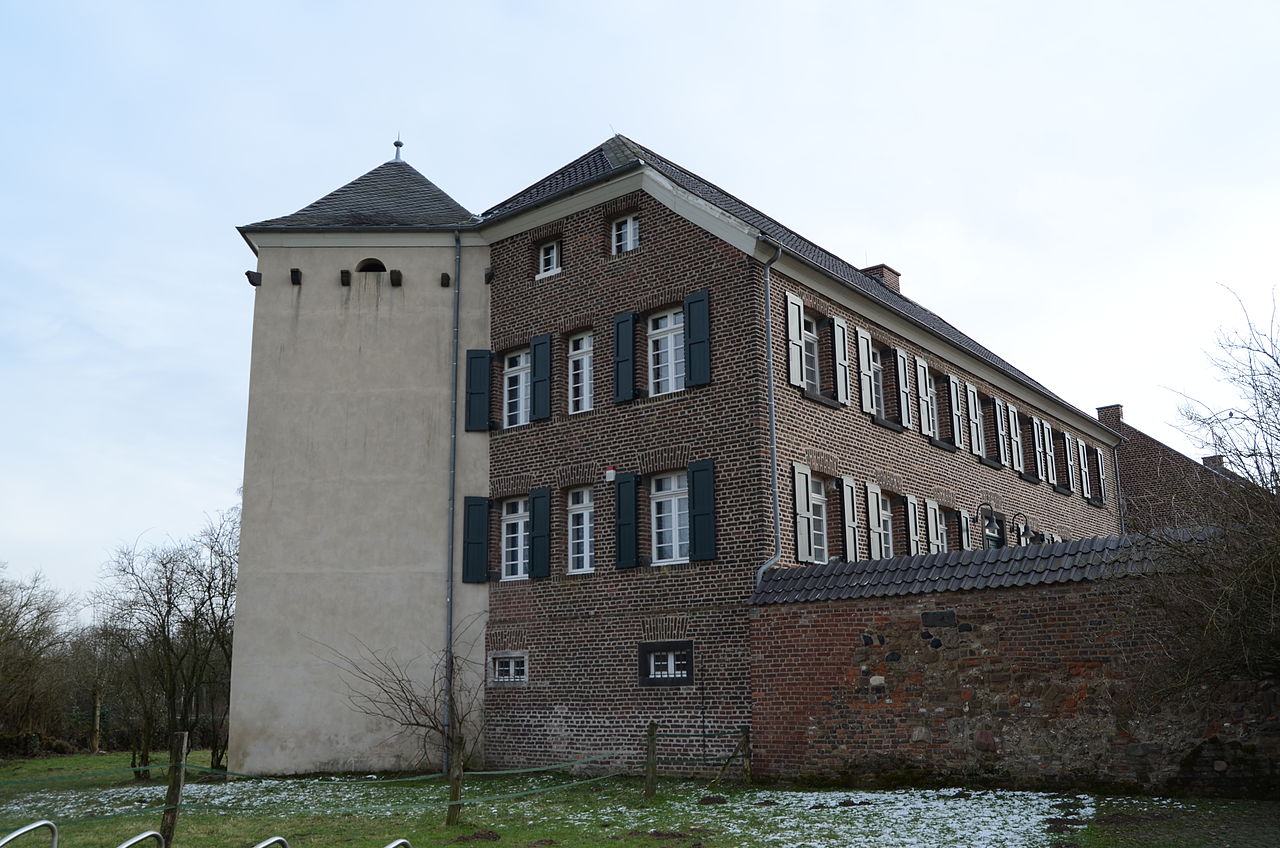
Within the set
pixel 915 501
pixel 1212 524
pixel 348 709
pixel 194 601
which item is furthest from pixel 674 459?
pixel 194 601

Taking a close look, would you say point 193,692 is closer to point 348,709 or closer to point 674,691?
point 348,709

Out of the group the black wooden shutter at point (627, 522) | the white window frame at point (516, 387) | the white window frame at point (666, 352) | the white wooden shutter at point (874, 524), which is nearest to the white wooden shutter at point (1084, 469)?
the white wooden shutter at point (874, 524)

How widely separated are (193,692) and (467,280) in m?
11.0

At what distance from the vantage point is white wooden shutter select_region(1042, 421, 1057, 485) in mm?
24656

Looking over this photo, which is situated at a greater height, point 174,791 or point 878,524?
point 878,524

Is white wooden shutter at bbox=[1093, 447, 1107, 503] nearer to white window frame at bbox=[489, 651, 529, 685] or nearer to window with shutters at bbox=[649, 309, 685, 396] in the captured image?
window with shutters at bbox=[649, 309, 685, 396]

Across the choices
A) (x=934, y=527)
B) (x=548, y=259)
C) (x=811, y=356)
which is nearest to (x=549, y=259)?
(x=548, y=259)

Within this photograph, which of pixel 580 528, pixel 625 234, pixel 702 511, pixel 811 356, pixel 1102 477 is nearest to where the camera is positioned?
pixel 702 511

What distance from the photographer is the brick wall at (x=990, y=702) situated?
10.5 meters

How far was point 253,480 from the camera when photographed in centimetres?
1828

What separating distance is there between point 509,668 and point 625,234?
7.05m

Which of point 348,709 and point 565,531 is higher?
point 565,531

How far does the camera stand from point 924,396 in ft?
64.3

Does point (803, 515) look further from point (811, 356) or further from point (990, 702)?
point (990, 702)
